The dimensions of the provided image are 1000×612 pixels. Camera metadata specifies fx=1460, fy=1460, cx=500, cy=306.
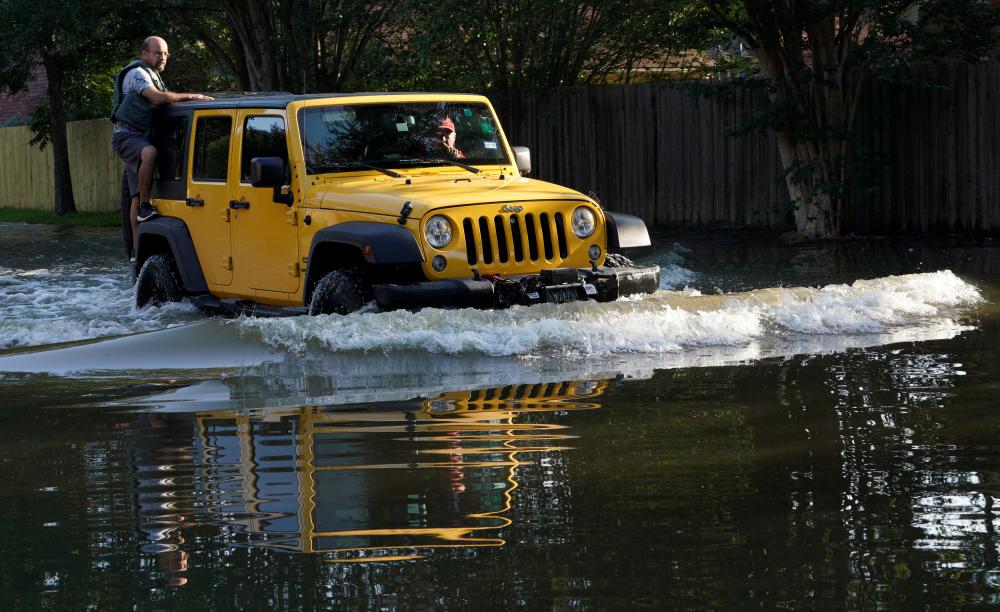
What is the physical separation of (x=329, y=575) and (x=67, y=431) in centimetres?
303

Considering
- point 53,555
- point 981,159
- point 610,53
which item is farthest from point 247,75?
point 53,555

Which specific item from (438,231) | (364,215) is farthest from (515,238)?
(364,215)

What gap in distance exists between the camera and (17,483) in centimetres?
605

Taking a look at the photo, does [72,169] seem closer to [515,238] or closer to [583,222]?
[583,222]

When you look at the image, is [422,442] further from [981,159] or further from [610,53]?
[610,53]

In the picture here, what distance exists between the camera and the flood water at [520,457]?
4527 mm

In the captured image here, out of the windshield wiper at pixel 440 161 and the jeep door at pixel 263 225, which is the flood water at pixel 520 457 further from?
the windshield wiper at pixel 440 161

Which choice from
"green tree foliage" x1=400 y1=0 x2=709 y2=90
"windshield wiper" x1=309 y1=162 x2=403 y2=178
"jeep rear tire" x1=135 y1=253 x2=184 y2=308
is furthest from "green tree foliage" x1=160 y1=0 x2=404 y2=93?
"windshield wiper" x1=309 y1=162 x2=403 y2=178

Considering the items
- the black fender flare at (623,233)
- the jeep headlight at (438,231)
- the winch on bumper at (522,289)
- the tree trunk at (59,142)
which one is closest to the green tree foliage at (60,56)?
Answer: the tree trunk at (59,142)

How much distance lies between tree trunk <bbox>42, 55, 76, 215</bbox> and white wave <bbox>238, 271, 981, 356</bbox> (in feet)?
69.2

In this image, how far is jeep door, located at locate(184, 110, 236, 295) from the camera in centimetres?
1123

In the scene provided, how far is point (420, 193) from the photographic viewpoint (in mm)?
9820

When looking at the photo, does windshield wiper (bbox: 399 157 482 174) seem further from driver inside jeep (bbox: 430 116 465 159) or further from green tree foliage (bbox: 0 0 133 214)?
green tree foliage (bbox: 0 0 133 214)

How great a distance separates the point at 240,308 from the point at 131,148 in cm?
199
